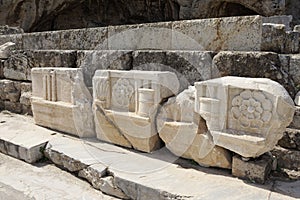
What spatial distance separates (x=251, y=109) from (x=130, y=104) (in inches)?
51.3

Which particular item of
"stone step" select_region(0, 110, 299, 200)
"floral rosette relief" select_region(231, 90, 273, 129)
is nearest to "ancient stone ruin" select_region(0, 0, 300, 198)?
"floral rosette relief" select_region(231, 90, 273, 129)

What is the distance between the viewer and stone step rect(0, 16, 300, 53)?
8.58ft

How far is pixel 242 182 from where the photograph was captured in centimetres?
238

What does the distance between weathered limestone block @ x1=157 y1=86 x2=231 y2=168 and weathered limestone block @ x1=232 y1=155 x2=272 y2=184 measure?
4.3 inches

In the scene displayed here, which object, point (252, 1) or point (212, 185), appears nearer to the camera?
point (212, 185)

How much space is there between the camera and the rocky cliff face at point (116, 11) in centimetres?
1183

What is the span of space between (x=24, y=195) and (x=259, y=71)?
245 cm

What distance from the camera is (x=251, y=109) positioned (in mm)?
2273

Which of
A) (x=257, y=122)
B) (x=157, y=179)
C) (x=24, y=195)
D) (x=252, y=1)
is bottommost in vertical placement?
(x=24, y=195)

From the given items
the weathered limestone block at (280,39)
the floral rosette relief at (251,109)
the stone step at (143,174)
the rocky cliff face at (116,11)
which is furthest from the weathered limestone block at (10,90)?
the rocky cliff face at (116,11)

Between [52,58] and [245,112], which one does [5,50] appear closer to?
[52,58]

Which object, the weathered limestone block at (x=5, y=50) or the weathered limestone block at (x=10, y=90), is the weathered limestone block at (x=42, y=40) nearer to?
the weathered limestone block at (x=5, y=50)

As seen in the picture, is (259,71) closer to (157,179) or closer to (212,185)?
(212,185)

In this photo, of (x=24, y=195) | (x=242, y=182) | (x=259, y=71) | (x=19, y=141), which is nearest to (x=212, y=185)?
(x=242, y=182)
